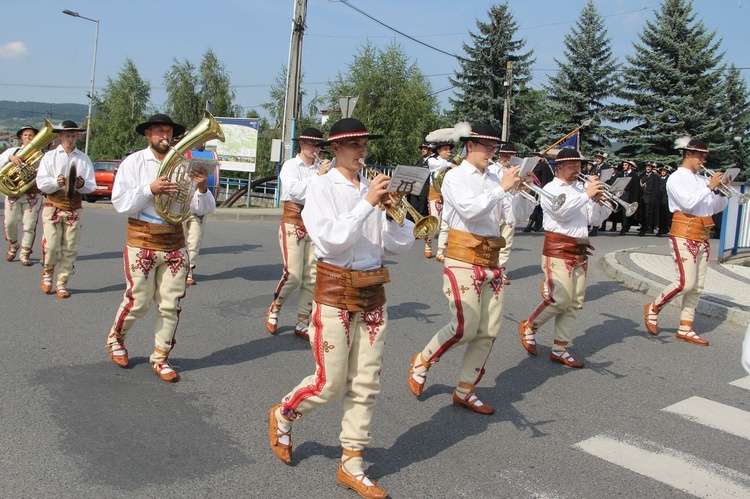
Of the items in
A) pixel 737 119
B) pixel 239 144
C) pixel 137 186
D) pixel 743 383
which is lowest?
pixel 743 383

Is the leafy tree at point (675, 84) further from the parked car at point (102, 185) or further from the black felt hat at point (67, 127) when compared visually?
the black felt hat at point (67, 127)

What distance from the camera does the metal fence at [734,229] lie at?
38.8ft

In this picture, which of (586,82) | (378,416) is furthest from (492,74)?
(378,416)

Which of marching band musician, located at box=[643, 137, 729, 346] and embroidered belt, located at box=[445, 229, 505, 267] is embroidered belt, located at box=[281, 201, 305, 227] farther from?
Answer: marching band musician, located at box=[643, 137, 729, 346]

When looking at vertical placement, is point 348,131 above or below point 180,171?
above

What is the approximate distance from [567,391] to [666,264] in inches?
285

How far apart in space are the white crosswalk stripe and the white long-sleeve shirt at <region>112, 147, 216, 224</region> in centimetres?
361

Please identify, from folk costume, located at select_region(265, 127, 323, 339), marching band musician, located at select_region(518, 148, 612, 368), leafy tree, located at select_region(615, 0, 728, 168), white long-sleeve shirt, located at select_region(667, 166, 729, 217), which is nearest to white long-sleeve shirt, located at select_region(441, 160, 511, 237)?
marching band musician, located at select_region(518, 148, 612, 368)

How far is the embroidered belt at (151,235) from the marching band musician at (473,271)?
2.22 meters

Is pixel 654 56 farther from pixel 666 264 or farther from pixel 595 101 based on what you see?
pixel 666 264

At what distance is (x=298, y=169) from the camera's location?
692cm

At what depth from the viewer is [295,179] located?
6.81 meters

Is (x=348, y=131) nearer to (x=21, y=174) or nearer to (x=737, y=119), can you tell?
(x=21, y=174)

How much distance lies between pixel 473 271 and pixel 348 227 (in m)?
1.64
